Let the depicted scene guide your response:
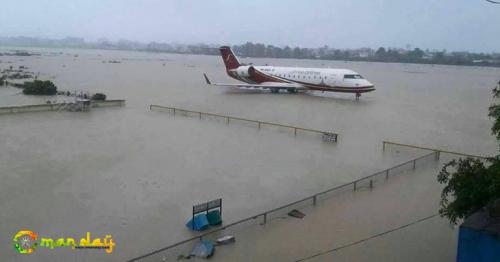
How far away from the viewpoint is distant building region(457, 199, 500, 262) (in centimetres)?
749

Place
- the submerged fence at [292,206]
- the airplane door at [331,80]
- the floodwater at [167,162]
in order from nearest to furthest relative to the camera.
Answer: the submerged fence at [292,206]
the floodwater at [167,162]
the airplane door at [331,80]

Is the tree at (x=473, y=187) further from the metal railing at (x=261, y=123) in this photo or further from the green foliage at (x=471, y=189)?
the metal railing at (x=261, y=123)

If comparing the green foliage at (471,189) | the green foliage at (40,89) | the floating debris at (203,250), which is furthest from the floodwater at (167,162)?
the green foliage at (40,89)

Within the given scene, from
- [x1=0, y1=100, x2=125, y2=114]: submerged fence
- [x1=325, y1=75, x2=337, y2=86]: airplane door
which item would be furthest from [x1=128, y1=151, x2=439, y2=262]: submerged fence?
[x1=0, y1=100, x2=125, y2=114]: submerged fence

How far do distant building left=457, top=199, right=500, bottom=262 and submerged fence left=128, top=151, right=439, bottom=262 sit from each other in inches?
202

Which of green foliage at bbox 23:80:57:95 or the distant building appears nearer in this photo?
the distant building

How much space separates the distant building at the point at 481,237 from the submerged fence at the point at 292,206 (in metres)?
5.13

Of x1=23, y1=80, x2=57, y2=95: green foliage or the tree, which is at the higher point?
the tree

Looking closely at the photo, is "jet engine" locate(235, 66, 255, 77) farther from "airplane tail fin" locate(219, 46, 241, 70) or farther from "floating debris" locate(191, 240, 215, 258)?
"floating debris" locate(191, 240, 215, 258)

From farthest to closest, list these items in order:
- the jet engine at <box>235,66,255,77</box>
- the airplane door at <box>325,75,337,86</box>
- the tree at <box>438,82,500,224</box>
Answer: the jet engine at <box>235,66,255,77</box>
the airplane door at <box>325,75,337,86</box>
the tree at <box>438,82,500,224</box>

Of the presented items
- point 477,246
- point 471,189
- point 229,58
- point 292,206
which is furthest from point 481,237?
point 229,58

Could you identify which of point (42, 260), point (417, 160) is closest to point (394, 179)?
point (417, 160)

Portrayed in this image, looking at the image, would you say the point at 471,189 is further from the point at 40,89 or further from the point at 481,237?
the point at 40,89

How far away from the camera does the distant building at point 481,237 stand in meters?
7.49
